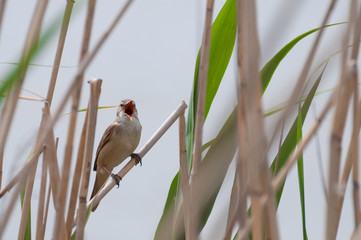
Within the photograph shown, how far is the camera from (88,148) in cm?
146

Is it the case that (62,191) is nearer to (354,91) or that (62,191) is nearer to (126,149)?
(354,91)

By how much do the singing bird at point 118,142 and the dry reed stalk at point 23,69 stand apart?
2156mm

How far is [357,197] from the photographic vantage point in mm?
1297

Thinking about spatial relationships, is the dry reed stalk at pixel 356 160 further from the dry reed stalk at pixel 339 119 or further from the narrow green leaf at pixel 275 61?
the narrow green leaf at pixel 275 61

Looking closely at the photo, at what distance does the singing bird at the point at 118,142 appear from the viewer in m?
3.49

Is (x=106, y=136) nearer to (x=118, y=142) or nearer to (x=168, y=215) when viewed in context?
(x=118, y=142)

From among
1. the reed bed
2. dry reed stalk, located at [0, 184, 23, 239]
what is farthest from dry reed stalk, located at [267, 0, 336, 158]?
dry reed stalk, located at [0, 184, 23, 239]

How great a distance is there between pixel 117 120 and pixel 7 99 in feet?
7.76

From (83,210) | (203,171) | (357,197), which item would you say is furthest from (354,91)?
(83,210)

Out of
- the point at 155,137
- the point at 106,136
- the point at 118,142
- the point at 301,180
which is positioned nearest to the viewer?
the point at 301,180

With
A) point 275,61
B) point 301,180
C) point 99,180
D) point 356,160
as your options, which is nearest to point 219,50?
point 275,61

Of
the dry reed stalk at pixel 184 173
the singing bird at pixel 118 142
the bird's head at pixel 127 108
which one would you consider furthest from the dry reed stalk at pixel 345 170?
the bird's head at pixel 127 108

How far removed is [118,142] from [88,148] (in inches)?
80.7

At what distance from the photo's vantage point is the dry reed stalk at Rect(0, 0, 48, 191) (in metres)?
1.07
